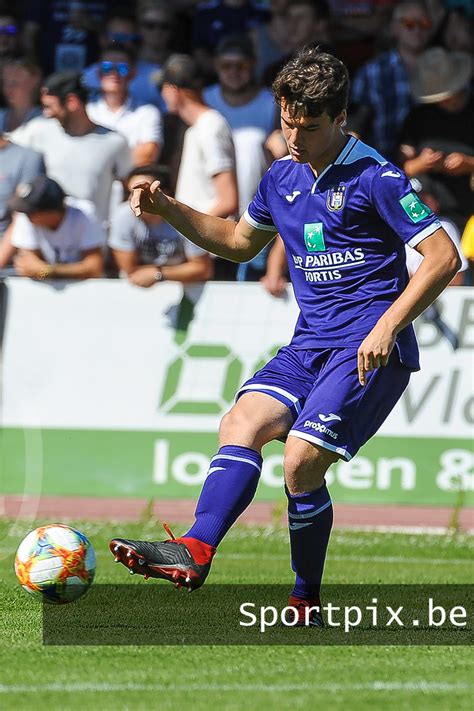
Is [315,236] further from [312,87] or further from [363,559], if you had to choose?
[363,559]

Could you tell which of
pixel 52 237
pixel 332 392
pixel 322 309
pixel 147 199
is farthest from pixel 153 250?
pixel 332 392

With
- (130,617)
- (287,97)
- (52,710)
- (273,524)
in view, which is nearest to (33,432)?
(273,524)

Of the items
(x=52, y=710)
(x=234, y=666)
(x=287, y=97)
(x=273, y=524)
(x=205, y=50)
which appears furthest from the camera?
(x=205, y=50)

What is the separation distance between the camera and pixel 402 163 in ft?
38.7

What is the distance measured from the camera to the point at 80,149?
11.7 metres

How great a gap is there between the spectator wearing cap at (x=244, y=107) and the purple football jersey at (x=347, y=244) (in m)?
5.35

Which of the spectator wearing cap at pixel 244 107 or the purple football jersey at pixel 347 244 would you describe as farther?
the spectator wearing cap at pixel 244 107

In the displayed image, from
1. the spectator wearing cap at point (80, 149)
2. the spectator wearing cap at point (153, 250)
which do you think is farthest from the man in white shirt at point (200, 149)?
the spectator wearing cap at point (80, 149)

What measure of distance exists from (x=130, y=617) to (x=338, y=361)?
5.04ft

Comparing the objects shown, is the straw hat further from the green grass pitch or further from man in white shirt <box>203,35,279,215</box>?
the green grass pitch

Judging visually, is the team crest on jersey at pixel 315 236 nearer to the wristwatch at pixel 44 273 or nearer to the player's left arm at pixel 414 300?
the player's left arm at pixel 414 300

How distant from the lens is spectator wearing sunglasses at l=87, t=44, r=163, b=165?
1191 cm

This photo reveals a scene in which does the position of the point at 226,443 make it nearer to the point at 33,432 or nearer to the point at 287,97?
the point at 287,97

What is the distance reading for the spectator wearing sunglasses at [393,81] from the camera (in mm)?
12109
